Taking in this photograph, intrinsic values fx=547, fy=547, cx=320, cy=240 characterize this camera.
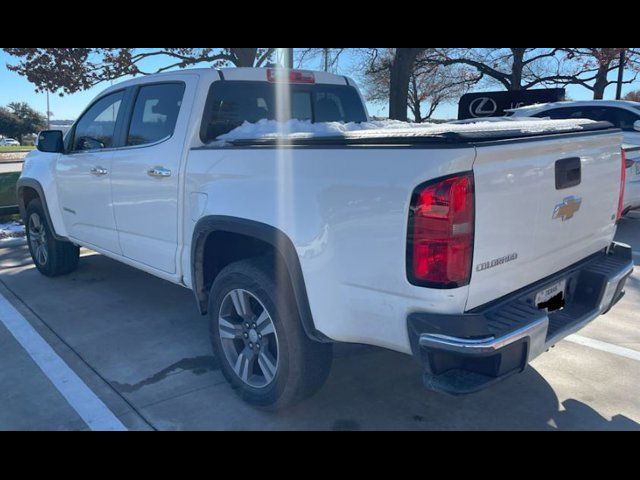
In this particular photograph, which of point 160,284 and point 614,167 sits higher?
point 614,167

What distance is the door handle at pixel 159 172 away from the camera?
3.79 m

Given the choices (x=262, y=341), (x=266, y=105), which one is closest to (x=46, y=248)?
(x=266, y=105)

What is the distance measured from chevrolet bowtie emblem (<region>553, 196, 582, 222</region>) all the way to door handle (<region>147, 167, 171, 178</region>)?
97.2 inches

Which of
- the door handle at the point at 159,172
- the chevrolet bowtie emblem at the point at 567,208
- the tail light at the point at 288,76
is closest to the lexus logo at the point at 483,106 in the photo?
the tail light at the point at 288,76

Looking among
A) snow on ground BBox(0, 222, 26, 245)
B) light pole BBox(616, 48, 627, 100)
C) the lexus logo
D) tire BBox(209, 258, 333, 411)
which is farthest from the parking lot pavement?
light pole BBox(616, 48, 627, 100)

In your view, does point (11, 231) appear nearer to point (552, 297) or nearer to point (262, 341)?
point (262, 341)

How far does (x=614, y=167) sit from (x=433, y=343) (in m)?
1.86

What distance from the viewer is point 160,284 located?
5891 mm

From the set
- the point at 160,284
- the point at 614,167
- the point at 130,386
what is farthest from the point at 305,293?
the point at 160,284

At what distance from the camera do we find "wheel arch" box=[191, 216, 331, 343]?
2.84m

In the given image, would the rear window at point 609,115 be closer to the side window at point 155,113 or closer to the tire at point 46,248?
the side window at point 155,113

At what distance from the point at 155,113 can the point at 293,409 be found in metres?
2.44

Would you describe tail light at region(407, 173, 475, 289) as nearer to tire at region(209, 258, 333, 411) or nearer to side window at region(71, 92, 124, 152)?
tire at region(209, 258, 333, 411)

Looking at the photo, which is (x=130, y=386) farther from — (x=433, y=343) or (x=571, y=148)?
(x=571, y=148)
